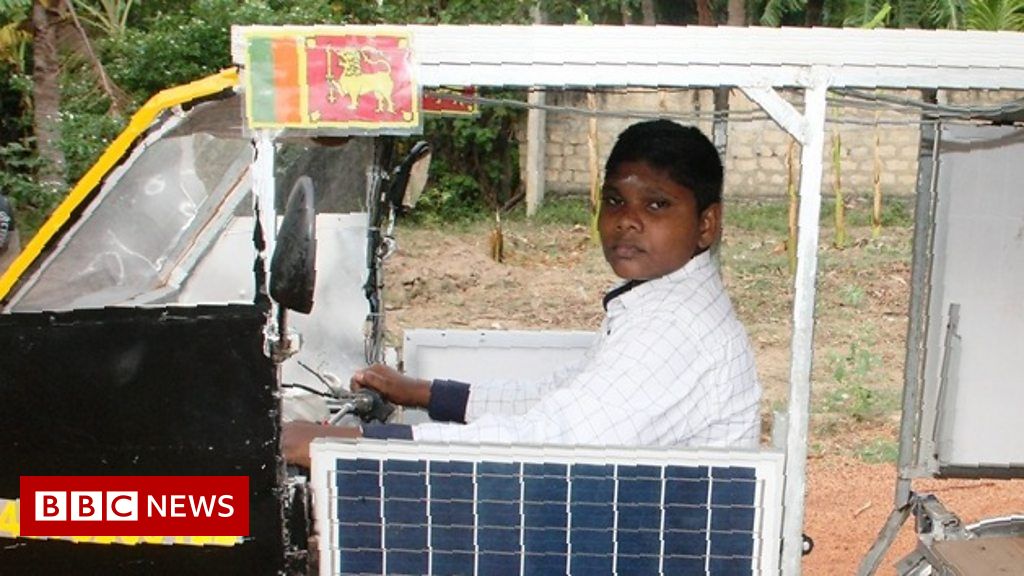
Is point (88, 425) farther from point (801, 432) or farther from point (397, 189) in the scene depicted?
point (397, 189)

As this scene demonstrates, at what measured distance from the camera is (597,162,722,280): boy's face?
9.83ft

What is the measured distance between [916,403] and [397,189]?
6.45 ft

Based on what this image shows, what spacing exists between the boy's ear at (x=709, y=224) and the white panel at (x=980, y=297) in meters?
1.07

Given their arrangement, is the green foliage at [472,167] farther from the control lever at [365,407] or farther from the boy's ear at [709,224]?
the boy's ear at [709,224]

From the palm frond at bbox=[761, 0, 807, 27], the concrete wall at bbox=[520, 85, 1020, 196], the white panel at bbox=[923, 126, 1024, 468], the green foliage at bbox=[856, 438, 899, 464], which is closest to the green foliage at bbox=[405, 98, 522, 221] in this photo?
the concrete wall at bbox=[520, 85, 1020, 196]

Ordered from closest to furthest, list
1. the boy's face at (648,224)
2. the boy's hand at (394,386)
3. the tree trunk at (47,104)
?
the boy's face at (648,224) < the boy's hand at (394,386) < the tree trunk at (47,104)

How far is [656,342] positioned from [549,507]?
46 cm

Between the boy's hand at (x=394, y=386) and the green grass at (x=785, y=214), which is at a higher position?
the boy's hand at (x=394, y=386)

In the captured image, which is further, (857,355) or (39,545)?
(857,355)

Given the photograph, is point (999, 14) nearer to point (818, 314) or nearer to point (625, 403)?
point (818, 314)

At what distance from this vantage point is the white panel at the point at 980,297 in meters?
3.78

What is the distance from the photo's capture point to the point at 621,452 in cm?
251

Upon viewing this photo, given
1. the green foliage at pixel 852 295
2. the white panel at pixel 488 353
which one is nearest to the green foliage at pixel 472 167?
the green foliage at pixel 852 295

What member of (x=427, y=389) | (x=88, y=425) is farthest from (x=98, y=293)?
(x=427, y=389)
